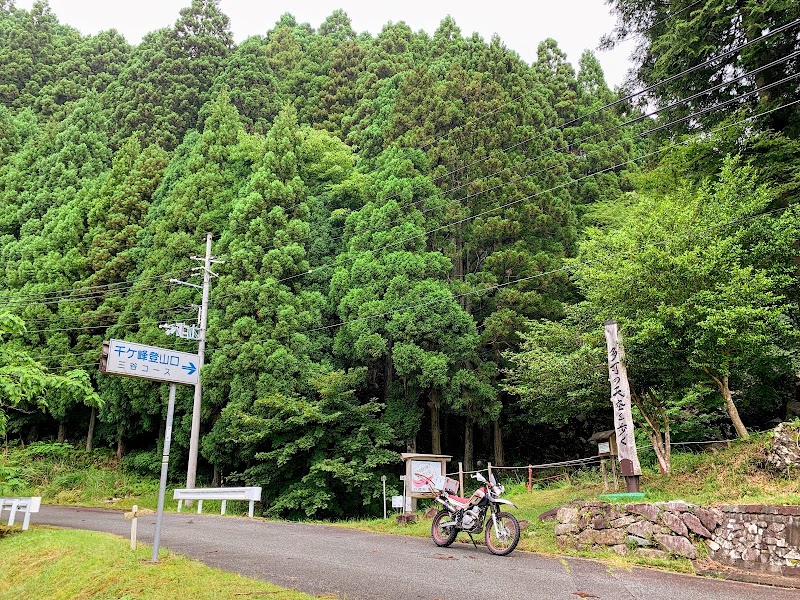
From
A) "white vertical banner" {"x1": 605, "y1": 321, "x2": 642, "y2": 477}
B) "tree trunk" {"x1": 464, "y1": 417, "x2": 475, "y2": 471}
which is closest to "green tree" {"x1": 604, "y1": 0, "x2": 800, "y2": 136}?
"white vertical banner" {"x1": 605, "y1": 321, "x2": 642, "y2": 477}

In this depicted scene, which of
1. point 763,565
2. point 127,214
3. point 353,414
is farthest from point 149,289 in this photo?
point 763,565

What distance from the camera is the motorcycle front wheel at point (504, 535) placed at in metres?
6.75

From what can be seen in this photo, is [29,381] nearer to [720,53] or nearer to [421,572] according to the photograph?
[421,572]

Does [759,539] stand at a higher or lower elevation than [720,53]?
lower

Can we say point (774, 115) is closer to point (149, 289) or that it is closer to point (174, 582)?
point (174, 582)

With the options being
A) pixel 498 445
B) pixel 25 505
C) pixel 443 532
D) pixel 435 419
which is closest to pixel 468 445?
pixel 498 445

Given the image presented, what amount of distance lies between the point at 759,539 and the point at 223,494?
11.2m

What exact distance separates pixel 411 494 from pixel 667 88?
11.0 m

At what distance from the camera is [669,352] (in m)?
9.35

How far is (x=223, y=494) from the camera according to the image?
13297 millimetres

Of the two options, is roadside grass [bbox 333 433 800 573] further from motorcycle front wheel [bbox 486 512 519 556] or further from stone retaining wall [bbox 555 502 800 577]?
motorcycle front wheel [bbox 486 512 519 556]

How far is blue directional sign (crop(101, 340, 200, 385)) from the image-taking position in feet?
19.1

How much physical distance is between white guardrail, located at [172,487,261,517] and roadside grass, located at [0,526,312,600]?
445 cm

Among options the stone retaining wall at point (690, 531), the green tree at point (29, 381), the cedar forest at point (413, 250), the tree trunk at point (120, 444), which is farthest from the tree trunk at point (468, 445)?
the tree trunk at point (120, 444)
